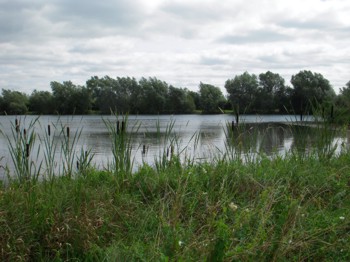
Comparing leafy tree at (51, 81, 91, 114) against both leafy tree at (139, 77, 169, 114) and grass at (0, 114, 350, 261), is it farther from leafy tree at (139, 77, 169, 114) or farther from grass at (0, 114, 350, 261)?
grass at (0, 114, 350, 261)

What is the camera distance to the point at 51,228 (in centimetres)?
354

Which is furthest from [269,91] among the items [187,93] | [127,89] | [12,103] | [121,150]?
[121,150]

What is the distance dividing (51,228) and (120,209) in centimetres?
84

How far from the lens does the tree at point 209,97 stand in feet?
242

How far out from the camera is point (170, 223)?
371cm

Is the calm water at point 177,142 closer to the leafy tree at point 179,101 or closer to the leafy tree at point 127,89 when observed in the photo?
the leafy tree at point 127,89

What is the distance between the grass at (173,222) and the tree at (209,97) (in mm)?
66132

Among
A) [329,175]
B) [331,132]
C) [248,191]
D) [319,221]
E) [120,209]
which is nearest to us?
[319,221]

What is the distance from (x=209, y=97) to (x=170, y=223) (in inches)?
2882

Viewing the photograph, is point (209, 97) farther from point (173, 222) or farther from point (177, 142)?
point (173, 222)

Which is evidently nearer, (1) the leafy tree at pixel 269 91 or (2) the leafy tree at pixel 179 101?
(1) the leafy tree at pixel 269 91

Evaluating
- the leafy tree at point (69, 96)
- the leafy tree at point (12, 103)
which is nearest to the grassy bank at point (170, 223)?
the leafy tree at point (12, 103)

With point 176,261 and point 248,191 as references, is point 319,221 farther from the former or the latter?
point 176,261

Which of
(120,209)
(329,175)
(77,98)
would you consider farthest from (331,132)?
(77,98)
